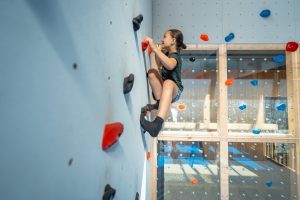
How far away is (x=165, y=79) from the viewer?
1854mm

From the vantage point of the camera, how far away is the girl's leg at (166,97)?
1.58 metres

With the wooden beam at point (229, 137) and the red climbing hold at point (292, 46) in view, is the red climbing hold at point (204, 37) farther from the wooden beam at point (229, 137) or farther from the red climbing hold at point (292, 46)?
the wooden beam at point (229, 137)

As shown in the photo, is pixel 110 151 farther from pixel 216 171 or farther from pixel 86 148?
pixel 216 171

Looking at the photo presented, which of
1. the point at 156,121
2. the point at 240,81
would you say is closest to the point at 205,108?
the point at 240,81

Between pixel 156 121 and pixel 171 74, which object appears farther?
pixel 171 74

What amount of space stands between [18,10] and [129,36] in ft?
2.88

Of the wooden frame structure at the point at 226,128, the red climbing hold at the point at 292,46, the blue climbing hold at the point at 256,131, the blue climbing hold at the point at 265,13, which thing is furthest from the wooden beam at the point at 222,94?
the red climbing hold at the point at 292,46

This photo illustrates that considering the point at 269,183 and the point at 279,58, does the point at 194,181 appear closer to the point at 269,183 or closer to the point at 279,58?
the point at 269,183

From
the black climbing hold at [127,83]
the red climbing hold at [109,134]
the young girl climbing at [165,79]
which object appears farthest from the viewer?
the young girl climbing at [165,79]

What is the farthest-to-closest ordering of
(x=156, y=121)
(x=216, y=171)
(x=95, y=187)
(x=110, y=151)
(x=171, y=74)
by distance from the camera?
(x=216, y=171) → (x=171, y=74) → (x=156, y=121) → (x=110, y=151) → (x=95, y=187)

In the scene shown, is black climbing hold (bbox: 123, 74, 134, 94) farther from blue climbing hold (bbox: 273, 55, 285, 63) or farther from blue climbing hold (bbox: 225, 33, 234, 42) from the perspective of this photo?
blue climbing hold (bbox: 273, 55, 285, 63)

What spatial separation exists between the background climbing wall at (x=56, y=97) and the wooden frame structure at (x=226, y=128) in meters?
1.73

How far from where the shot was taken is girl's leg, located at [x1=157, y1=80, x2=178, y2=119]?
62.2 inches

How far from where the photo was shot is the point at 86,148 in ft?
2.17
